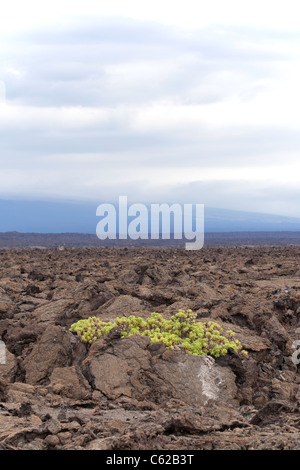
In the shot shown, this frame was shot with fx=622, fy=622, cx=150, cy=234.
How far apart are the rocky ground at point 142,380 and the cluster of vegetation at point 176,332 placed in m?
0.16

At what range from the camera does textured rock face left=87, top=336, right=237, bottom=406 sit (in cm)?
752

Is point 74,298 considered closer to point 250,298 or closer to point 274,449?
point 250,298

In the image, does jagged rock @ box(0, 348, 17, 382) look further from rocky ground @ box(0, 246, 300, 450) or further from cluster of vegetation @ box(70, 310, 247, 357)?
cluster of vegetation @ box(70, 310, 247, 357)

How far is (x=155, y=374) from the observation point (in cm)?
782

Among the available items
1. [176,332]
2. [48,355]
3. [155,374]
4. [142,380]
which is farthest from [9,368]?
[176,332]

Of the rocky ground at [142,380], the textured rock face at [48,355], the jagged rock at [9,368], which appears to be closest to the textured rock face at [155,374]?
the rocky ground at [142,380]

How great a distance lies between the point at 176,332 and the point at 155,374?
112 centimetres

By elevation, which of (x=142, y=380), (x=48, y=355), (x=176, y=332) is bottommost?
(x=142, y=380)

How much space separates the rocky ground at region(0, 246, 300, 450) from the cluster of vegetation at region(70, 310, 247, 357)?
162 mm

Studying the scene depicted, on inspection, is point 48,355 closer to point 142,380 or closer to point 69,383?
point 69,383

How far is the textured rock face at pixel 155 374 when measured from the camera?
752cm

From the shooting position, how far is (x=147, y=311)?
34.7 ft

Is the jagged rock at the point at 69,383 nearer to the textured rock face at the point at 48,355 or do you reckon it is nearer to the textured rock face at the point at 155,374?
the textured rock face at the point at 155,374

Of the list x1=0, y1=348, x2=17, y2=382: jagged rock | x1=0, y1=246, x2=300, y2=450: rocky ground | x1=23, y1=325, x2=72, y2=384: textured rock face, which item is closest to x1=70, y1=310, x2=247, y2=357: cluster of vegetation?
x1=0, y1=246, x2=300, y2=450: rocky ground
